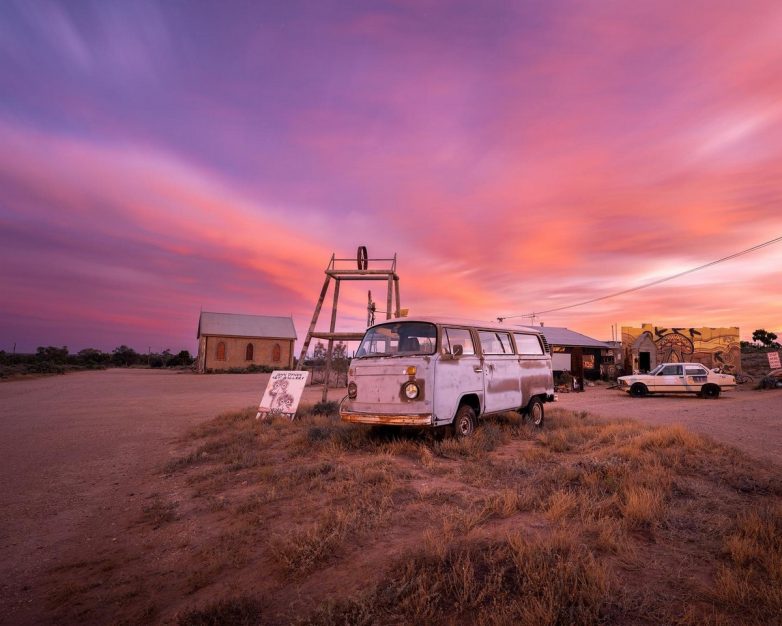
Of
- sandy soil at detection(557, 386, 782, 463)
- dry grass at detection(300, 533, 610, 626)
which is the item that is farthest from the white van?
sandy soil at detection(557, 386, 782, 463)

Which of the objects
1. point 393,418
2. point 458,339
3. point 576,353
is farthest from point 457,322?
point 576,353

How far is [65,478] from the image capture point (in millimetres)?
7215

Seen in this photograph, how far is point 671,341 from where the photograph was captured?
113 feet

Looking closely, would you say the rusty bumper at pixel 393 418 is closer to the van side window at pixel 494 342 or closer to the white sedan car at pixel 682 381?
the van side window at pixel 494 342

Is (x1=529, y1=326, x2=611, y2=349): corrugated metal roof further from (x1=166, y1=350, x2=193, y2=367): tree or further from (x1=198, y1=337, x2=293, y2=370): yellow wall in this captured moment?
(x1=166, y1=350, x2=193, y2=367): tree

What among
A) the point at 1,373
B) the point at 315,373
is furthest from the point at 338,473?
the point at 1,373

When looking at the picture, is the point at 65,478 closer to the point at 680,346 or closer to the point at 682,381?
the point at 682,381

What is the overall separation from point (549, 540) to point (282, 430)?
7.92m

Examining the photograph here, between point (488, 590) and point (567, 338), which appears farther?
point (567, 338)

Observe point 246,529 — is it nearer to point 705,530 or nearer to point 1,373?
point 705,530

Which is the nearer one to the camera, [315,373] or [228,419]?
[228,419]

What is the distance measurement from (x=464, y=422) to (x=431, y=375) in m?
1.60

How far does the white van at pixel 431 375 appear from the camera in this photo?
788 centimetres

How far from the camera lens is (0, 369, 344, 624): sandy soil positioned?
4.28 meters
